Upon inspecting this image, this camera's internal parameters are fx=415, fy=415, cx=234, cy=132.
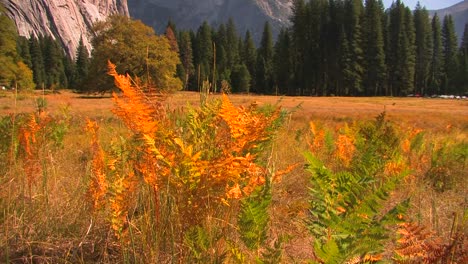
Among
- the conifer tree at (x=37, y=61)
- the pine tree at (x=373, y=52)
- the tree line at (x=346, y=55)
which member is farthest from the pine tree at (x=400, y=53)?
the conifer tree at (x=37, y=61)

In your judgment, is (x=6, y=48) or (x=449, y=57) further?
(x=449, y=57)

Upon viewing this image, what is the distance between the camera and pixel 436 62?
57.0m

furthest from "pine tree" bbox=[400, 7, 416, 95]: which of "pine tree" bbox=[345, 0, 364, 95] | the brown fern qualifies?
the brown fern

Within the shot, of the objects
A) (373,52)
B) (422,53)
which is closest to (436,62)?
(422,53)

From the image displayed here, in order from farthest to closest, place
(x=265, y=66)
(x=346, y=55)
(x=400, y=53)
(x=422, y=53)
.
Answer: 1. (x=422, y=53)
2. (x=265, y=66)
3. (x=400, y=53)
4. (x=346, y=55)

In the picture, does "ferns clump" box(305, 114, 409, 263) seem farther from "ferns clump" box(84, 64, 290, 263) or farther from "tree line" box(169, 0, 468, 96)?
"tree line" box(169, 0, 468, 96)

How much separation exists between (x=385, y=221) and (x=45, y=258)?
1.16m

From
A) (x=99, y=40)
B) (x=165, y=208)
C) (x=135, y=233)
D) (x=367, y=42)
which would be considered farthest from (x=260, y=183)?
(x=367, y=42)

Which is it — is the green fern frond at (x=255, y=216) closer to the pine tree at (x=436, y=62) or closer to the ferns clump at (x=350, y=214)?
the ferns clump at (x=350, y=214)

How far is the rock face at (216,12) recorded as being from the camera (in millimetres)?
180750

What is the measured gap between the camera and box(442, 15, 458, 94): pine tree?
2099 inches

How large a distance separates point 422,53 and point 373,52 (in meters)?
11.5

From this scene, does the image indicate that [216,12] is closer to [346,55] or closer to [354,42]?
[354,42]

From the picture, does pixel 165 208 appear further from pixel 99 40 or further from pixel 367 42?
pixel 367 42
